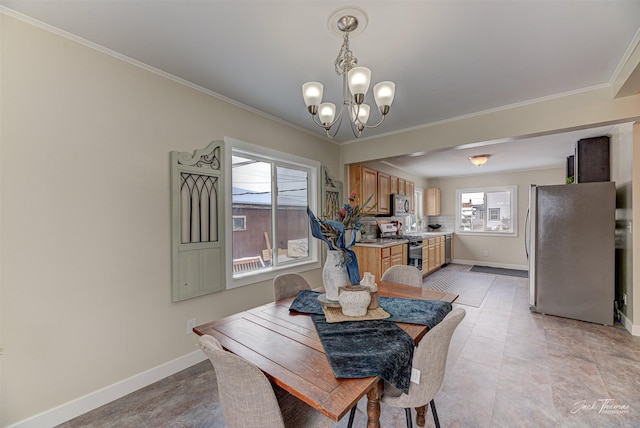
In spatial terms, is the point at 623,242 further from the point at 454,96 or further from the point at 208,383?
the point at 208,383

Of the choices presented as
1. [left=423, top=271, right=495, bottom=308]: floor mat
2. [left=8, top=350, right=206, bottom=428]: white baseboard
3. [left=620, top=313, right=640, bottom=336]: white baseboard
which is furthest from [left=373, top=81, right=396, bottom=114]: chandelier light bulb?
[left=620, top=313, right=640, bottom=336]: white baseboard

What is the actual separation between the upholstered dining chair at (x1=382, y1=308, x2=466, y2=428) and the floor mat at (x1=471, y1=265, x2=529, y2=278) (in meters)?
5.69

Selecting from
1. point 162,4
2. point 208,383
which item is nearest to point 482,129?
point 162,4

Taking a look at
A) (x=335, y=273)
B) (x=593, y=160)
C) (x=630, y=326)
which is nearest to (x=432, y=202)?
(x=593, y=160)

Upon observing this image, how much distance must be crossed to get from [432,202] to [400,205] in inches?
82.7

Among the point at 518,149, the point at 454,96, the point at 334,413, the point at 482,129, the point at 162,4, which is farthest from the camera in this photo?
the point at 518,149

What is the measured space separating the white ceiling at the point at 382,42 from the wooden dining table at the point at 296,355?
1763 millimetres

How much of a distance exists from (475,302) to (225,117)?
4.25m

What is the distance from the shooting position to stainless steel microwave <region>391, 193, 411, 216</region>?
17.6 feet

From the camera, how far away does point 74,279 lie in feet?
5.85

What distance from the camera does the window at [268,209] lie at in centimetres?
288

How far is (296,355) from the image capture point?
1.18 m

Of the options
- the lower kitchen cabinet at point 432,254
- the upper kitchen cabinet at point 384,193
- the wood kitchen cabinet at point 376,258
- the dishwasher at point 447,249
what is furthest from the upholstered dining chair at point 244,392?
the dishwasher at point 447,249

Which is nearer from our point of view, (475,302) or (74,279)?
(74,279)
